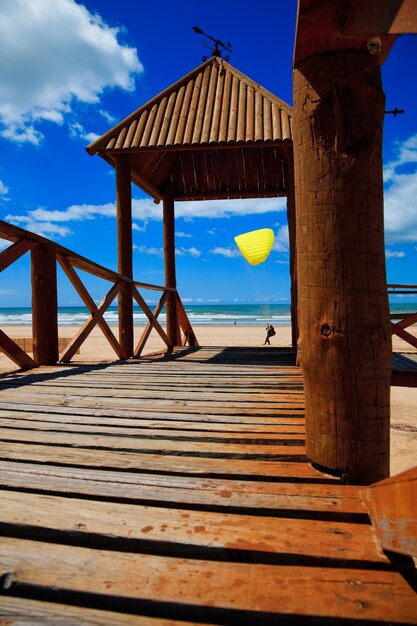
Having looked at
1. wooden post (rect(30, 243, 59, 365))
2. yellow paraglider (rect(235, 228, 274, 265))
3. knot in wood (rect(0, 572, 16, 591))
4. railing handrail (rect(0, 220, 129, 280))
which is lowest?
knot in wood (rect(0, 572, 16, 591))

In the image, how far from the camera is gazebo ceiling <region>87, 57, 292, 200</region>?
5.59 m

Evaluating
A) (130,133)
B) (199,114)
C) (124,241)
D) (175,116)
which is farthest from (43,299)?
(199,114)

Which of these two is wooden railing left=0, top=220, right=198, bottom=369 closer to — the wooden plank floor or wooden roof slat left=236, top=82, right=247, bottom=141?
the wooden plank floor

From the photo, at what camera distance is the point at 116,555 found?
116cm

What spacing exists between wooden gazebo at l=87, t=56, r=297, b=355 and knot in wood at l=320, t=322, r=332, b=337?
4.27 metres

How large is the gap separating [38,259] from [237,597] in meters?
4.19

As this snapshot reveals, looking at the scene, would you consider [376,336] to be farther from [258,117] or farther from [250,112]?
[250,112]

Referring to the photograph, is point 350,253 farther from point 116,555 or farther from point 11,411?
point 11,411

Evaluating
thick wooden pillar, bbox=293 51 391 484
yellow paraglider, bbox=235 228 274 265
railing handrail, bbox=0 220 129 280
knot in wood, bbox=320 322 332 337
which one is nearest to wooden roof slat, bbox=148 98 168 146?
railing handrail, bbox=0 220 129 280

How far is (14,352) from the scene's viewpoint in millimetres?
4219

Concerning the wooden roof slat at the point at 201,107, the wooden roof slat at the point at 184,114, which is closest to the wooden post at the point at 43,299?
the wooden roof slat at the point at 184,114

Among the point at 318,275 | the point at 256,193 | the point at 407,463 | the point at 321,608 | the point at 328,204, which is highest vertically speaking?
the point at 256,193

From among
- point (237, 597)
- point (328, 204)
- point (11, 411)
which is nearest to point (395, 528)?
point (237, 597)

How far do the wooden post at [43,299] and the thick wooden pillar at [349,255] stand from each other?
363cm
